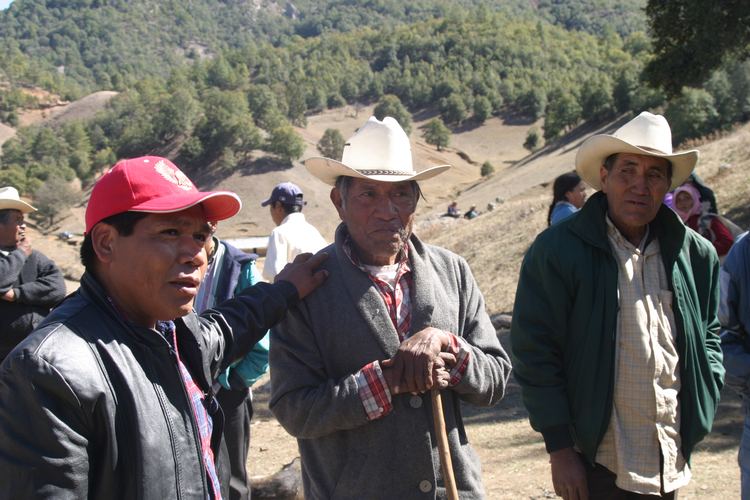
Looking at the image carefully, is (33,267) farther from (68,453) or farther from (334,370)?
(68,453)

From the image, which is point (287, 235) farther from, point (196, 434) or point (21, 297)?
point (196, 434)

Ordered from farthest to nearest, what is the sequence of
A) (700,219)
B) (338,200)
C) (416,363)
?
(700,219)
(338,200)
(416,363)

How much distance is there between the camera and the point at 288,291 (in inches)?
104

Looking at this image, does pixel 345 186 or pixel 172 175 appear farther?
pixel 345 186

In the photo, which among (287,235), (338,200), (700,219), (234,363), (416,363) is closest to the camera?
(416,363)

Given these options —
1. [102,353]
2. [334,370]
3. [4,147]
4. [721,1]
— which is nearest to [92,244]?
[102,353]

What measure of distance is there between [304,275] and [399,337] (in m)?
0.42

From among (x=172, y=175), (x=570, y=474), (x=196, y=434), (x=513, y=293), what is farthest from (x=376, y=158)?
(x=513, y=293)

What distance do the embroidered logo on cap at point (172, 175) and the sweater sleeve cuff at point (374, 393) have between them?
2.95 ft

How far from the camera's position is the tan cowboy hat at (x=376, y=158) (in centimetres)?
275

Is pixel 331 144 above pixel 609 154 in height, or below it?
above

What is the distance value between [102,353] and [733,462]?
18.2 feet

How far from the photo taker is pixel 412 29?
152 metres

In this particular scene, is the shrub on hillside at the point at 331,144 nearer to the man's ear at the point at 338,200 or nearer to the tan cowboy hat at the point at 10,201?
the tan cowboy hat at the point at 10,201
